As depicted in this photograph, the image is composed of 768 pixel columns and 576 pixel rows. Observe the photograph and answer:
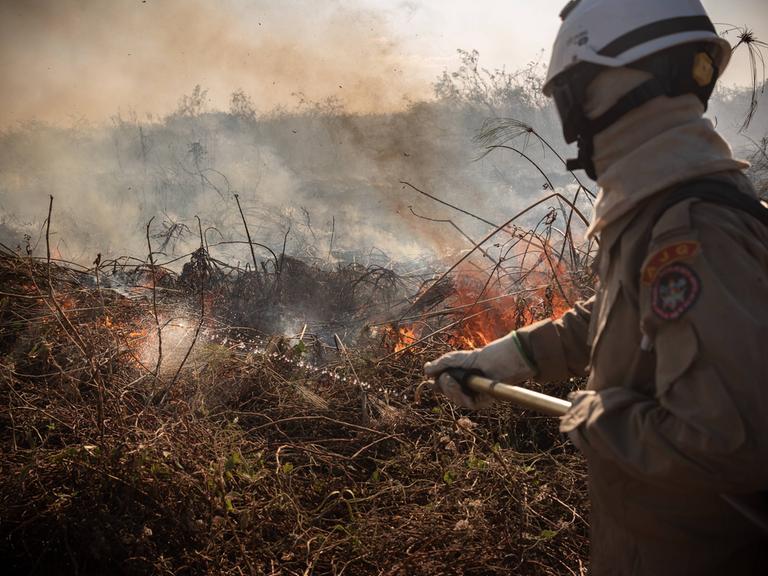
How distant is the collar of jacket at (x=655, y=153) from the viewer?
1.54 meters

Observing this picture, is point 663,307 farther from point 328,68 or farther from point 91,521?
point 328,68

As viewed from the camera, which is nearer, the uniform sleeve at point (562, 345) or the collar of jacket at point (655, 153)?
the collar of jacket at point (655, 153)

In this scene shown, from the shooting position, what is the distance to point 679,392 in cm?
135

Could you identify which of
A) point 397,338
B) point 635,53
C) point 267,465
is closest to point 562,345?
point 635,53

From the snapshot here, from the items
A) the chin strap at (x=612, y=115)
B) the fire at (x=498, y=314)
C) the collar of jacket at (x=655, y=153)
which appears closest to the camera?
the collar of jacket at (x=655, y=153)

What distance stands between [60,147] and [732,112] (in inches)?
715

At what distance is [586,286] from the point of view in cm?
504

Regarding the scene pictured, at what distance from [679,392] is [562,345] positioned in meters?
0.84

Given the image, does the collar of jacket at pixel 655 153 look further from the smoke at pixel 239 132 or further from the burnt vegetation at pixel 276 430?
the smoke at pixel 239 132

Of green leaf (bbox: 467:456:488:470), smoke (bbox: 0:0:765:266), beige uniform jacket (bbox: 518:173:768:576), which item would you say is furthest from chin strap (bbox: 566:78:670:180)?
smoke (bbox: 0:0:765:266)

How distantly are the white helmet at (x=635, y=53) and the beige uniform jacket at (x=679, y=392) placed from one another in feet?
1.02

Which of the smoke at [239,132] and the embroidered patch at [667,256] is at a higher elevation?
the smoke at [239,132]

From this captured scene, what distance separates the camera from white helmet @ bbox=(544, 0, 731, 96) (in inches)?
66.4

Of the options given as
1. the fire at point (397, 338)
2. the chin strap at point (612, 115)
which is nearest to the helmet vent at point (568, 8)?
the chin strap at point (612, 115)
